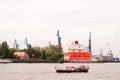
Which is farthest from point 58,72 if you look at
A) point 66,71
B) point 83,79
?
point 83,79

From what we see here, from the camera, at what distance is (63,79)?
7344cm

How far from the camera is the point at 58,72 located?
98.1 m

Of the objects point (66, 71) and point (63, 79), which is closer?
point (63, 79)

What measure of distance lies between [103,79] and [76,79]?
5.41 metres

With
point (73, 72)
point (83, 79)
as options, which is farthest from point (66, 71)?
point (83, 79)

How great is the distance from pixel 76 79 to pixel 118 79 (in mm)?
8242

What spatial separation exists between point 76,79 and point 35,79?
8121mm

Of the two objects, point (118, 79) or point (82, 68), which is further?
point (82, 68)

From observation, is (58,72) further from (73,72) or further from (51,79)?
(51,79)

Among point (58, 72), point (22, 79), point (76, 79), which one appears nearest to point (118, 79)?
point (76, 79)

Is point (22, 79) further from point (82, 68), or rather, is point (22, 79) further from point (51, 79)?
point (82, 68)

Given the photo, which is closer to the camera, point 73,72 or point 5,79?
point 5,79

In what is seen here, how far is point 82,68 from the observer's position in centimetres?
10250

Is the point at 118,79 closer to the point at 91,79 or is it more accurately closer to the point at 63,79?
the point at 91,79
